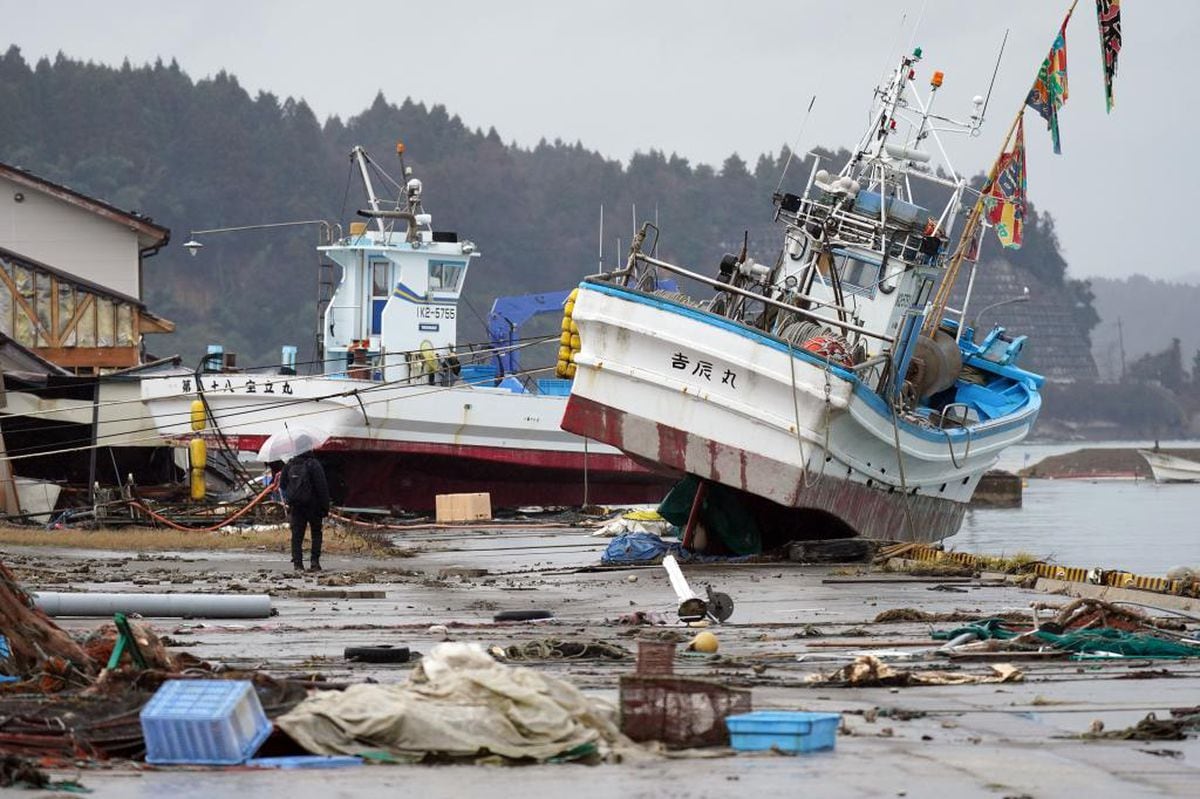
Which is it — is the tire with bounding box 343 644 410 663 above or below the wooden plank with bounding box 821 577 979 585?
above

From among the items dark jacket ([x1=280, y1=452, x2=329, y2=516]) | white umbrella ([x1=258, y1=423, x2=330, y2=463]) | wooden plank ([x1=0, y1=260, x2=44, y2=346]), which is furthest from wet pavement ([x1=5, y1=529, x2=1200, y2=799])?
wooden plank ([x1=0, y1=260, x2=44, y2=346])

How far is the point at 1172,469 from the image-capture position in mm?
77500

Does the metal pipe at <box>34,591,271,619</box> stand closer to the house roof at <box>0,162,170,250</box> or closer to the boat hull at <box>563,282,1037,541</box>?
the boat hull at <box>563,282,1037,541</box>

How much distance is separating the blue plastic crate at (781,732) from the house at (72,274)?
31494mm

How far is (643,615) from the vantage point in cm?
1284

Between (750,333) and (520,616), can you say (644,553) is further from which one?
(520,616)

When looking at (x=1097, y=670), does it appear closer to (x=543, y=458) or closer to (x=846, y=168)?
(x=846, y=168)

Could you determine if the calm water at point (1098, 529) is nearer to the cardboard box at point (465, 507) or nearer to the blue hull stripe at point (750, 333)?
the blue hull stripe at point (750, 333)

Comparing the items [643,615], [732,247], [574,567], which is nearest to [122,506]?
[574,567]

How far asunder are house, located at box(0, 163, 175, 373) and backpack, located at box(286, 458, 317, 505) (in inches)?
785

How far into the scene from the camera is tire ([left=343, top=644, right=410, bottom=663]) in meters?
9.60

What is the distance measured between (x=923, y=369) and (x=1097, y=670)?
14.7 m

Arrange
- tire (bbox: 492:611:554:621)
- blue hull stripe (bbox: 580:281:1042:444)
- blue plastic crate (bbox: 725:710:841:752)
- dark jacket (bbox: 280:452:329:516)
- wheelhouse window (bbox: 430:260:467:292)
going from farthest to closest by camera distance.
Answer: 1. wheelhouse window (bbox: 430:260:467:292)
2. blue hull stripe (bbox: 580:281:1042:444)
3. dark jacket (bbox: 280:452:329:516)
4. tire (bbox: 492:611:554:621)
5. blue plastic crate (bbox: 725:710:841:752)

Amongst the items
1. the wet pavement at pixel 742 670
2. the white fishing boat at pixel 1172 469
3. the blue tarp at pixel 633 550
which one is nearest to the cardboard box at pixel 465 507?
the blue tarp at pixel 633 550
